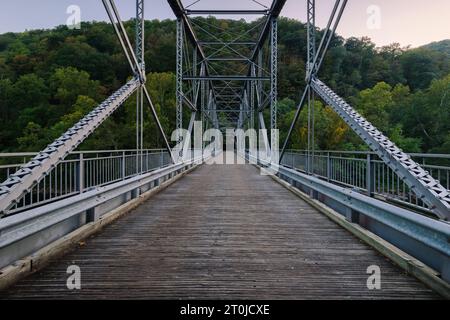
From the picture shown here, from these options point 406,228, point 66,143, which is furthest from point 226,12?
point 406,228

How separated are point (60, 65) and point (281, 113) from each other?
28.7 metres

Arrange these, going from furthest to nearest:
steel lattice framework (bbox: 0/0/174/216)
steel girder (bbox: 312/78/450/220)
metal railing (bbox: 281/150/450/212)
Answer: metal railing (bbox: 281/150/450/212), steel lattice framework (bbox: 0/0/174/216), steel girder (bbox: 312/78/450/220)

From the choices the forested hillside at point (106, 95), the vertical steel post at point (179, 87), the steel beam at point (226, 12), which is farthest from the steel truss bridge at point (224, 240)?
the forested hillside at point (106, 95)

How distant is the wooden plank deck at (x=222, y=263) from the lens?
3.12 m

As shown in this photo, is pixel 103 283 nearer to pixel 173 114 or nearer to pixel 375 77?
pixel 173 114

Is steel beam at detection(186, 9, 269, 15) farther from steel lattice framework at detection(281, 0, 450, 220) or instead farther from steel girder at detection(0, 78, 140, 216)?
steel girder at detection(0, 78, 140, 216)

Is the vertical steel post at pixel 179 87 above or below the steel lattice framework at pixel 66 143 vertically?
above

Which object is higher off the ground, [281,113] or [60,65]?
[60,65]

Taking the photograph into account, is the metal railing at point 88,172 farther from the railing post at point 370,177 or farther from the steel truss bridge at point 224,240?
the railing post at point 370,177

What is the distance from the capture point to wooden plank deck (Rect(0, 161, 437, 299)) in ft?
10.2

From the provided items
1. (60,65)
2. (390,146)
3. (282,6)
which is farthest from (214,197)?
(60,65)

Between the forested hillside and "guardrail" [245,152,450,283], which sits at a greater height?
the forested hillside

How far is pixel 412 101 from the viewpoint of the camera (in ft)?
148

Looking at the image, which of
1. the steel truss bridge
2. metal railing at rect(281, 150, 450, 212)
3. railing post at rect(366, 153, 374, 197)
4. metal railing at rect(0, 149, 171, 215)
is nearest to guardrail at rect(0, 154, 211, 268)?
the steel truss bridge
